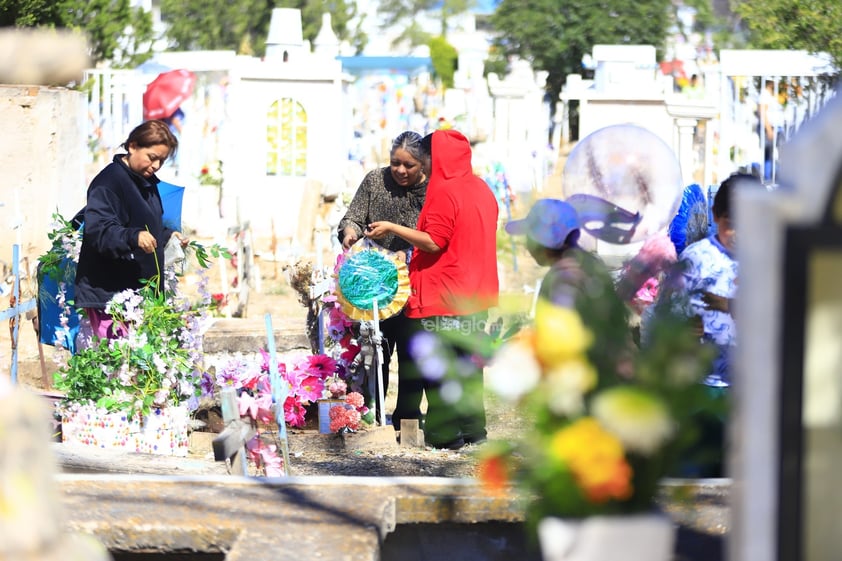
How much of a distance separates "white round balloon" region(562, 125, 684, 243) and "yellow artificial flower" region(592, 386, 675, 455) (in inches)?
97.8

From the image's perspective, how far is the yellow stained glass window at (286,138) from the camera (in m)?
16.4

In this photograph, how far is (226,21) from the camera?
31.9 metres

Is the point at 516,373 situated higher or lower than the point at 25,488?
higher

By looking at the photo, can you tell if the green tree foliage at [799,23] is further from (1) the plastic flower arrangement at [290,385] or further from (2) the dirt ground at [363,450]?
(1) the plastic flower arrangement at [290,385]

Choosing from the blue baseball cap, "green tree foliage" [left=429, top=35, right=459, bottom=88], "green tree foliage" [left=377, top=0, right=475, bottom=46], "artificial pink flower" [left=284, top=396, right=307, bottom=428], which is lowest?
"artificial pink flower" [left=284, top=396, right=307, bottom=428]

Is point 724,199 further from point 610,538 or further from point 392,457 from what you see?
point 392,457

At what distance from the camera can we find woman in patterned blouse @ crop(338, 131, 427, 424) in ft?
20.9

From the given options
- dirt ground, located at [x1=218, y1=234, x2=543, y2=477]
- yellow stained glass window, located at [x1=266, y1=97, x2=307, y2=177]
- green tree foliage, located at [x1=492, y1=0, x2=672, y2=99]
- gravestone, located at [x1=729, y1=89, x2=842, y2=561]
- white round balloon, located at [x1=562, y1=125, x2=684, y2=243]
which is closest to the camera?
gravestone, located at [x1=729, y1=89, x2=842, y2=561]

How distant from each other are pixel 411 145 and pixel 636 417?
151 inches

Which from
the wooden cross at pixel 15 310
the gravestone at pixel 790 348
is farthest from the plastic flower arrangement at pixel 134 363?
the gravestone at pixel 790 348

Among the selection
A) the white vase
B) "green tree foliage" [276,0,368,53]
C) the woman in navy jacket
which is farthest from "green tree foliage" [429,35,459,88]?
the white vase

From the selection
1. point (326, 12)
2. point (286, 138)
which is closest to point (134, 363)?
point (286, 138)

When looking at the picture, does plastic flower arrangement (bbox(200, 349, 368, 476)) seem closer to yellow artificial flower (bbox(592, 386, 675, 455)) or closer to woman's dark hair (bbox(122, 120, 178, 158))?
woman's dark hair (bbox(122, 120, 178, 158))

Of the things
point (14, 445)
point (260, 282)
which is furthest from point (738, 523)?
point (260, 282)
